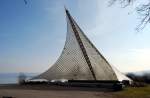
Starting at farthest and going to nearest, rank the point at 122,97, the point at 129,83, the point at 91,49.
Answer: the point at 91,49 → the point at 129,83 → the point at 122,97

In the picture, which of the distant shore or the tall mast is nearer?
the distant shore

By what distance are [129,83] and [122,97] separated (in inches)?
630

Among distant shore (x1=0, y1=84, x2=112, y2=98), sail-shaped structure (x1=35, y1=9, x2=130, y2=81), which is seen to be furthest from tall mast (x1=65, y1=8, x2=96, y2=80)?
distant shore (x1=0, y1=84, x2=112, y2=98)

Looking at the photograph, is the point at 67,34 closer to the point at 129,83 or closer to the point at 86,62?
the point at 86,62

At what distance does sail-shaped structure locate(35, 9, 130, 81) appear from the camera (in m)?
42.7

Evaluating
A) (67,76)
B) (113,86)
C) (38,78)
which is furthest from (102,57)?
(113,86)

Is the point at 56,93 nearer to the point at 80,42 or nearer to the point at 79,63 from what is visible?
the point at 79,63

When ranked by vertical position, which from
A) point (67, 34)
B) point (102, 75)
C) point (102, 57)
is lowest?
point (102, 75)

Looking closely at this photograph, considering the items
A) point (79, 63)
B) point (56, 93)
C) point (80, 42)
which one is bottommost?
point (56, 93)

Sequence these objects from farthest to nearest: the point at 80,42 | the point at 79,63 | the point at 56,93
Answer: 1. the point at 80,42
2. the point at 79,63
3. the point at 56,93

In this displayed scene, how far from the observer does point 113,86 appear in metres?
31.5

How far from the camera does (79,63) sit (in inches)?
1768

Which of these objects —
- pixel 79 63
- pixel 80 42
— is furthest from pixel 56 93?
pixel 80 42

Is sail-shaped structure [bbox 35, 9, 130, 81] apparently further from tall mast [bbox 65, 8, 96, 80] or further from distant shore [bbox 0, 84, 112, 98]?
distant shore [bbox 0, 84, 112, 98]
